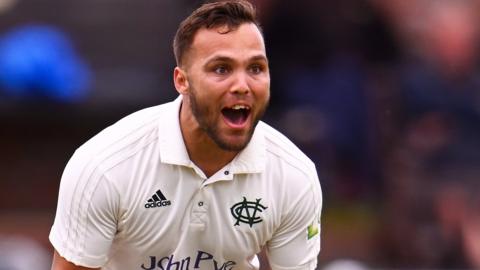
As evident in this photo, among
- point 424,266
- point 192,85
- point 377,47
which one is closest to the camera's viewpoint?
point 192,85

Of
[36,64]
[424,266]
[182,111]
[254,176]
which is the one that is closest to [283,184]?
[254,176]

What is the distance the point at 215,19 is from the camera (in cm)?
519

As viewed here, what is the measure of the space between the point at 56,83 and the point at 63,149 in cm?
70

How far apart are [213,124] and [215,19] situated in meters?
0.42

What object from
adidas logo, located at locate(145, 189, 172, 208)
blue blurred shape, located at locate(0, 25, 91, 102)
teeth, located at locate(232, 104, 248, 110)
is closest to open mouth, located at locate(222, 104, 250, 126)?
teeth, located at locate(232, 104, 248, 110)

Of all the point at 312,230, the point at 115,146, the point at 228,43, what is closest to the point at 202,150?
the point at 115,146

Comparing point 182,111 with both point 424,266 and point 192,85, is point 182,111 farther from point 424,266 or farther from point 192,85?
point 424,266

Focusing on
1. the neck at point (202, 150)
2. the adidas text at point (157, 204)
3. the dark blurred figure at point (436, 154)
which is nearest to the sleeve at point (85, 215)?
the adidas text at point (157, 204)

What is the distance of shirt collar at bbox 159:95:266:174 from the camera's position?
532 cm

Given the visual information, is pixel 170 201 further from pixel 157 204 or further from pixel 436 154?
pixel 436 154

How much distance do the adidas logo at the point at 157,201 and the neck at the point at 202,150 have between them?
0.20 m

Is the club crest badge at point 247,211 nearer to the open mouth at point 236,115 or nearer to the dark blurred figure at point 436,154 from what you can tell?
the open mouth at point 236,115

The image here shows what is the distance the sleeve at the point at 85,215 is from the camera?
17.1ft

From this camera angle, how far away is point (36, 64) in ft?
32.8
